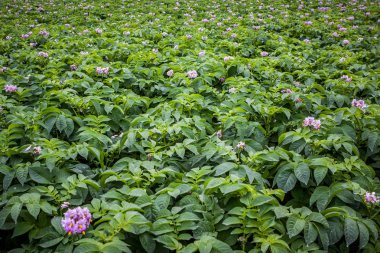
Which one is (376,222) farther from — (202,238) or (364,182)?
(202,238)

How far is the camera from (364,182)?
7.06 ft

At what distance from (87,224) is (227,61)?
3.35 meters

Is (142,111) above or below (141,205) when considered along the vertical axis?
below

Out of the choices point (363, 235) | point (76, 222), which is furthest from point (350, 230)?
point (76, 222)

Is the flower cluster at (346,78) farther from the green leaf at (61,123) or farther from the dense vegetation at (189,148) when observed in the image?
the green leaf at (61,123)

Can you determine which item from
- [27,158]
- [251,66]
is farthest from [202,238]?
[251,66]

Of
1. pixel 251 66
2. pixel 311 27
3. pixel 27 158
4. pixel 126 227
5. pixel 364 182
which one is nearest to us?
pixel 126 227

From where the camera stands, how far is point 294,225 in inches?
68.7

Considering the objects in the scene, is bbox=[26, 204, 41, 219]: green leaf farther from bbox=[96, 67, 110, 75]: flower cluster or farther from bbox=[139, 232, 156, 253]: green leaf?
bbox=[96, 67, 110, 75]: flower cluster

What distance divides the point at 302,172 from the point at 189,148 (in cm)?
88

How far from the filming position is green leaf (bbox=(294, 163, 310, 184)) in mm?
2088

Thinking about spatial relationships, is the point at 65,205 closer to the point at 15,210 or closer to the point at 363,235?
the point at 15,210

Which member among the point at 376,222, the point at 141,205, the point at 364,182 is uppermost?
the point at 141,205

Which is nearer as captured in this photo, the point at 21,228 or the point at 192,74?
the point at 21,228
